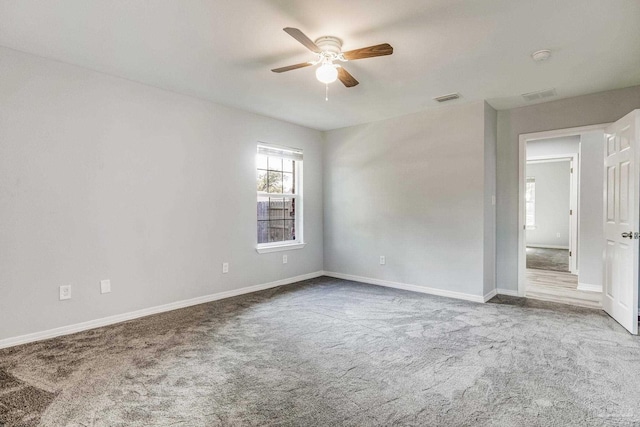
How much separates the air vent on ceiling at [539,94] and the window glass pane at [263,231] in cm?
370

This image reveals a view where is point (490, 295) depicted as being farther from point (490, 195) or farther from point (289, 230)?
point (289, 230)

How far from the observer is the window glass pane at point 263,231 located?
4.93 meters

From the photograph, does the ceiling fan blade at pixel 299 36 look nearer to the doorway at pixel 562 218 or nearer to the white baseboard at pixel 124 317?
the white baseboard at pixel 124 317

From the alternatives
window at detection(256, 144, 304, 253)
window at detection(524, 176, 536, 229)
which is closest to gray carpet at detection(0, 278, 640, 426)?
window at detection(256, 144, 304, 253)

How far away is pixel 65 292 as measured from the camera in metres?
3.09

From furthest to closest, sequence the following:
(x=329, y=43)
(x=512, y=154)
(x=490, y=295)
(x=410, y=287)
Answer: (x=410, y=287) → (x=512, y=154) → (x=490, y=295) → (x=329, y=43)

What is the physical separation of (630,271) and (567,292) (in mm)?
1683

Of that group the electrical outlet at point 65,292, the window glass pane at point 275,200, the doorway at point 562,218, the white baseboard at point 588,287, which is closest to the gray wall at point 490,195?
the doorway at point 562,218

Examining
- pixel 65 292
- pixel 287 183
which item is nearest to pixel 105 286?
pixel 65 292

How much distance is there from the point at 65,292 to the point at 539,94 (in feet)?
17.6

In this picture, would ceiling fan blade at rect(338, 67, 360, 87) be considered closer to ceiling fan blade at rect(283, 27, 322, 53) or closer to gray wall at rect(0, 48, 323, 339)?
ceiling fan blade at rect(283, 27, 322, 53)

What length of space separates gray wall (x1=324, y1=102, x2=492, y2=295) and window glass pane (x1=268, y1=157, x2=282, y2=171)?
2.91ft

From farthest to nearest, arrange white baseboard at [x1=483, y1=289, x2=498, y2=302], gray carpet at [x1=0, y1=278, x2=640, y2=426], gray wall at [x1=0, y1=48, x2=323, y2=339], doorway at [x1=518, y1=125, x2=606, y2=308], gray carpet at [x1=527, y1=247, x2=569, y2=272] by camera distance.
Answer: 1. gray carpet at [x1=527, y1=247, x2=569, y2=272]
2. doorway at [x1=518, y1=125, x2=606, y2=308]
3. white baseboard at [x1=483, y1=289, x2=498, y2=302]
4. gray wall at [x1=0, y1=48, x2=323, y2=339]
5. gray carpet at [x1=0, y1=278, x2=640, y2=426]

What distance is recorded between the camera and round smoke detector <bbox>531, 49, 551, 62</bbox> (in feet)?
9.26
